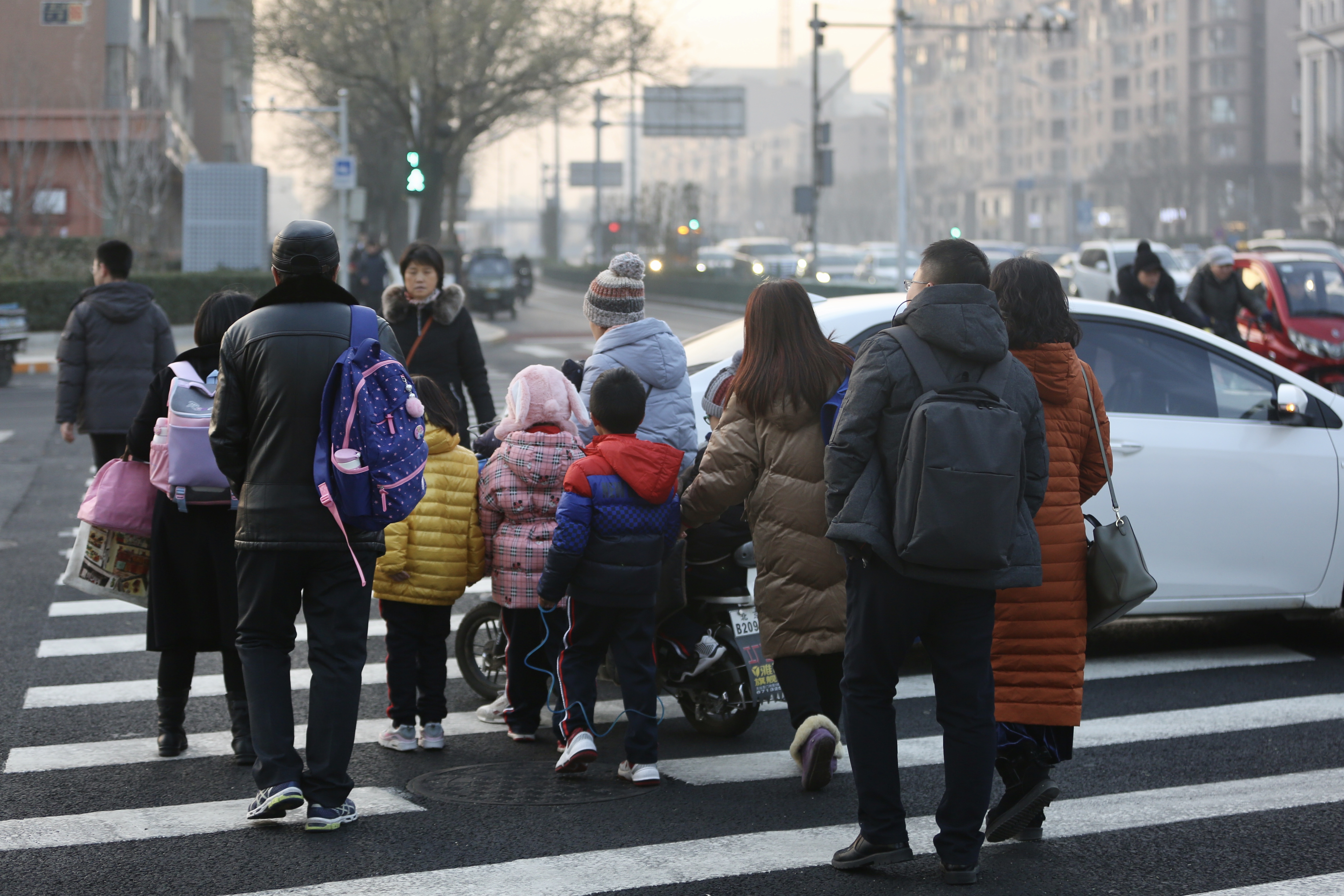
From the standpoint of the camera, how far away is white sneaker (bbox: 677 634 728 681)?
580 cm

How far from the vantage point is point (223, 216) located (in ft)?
119

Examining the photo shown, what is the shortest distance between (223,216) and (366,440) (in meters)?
33.6

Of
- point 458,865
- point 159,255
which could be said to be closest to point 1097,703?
point 458,865

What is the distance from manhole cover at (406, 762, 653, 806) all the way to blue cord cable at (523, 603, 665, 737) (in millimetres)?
187

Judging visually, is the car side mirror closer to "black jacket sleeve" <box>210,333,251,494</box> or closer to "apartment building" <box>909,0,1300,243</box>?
"black jacket sleeve" <box>210,333,251,494</box>

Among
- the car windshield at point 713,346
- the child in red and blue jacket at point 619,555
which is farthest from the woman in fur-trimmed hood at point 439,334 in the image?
the child in red and blue jacket at point 619,555

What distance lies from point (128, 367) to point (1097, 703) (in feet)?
18.2

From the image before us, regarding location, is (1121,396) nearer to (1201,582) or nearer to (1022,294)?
(1201,582)

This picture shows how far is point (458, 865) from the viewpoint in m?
4.41

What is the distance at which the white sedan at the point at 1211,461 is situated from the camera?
6824 millimetres

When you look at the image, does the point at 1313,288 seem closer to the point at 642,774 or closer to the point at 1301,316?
the point at 1301,316

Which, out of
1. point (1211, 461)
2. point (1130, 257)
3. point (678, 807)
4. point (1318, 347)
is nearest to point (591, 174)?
point (1130, 257)

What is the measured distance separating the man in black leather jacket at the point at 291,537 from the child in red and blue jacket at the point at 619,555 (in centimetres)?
80

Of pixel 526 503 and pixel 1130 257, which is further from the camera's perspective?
pixel 1130 257
